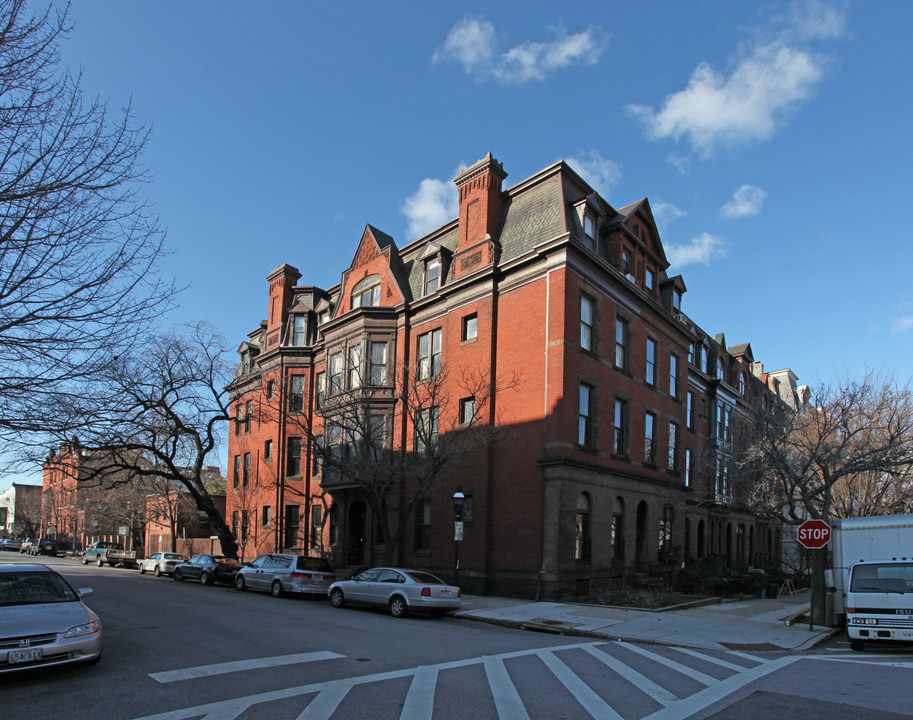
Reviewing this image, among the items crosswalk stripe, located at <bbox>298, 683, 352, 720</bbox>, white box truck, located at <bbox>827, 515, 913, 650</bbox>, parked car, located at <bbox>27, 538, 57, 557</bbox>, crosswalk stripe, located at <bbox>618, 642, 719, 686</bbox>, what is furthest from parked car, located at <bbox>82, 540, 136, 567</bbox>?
white box truck, located at <bbox>827, 515, 913, 650</bbox>

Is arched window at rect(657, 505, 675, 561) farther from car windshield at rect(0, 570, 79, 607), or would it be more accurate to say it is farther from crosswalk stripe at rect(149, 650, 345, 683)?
car windshield at rect(0, 570, 79, 607)

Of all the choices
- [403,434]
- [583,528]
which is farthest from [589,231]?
[583,528]

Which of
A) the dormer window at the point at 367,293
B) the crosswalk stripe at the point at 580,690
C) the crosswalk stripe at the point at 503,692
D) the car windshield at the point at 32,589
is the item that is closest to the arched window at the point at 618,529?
A: the dormer window at the point at 367,293

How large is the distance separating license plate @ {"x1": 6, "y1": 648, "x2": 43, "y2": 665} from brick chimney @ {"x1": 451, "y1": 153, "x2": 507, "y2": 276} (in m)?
20.9

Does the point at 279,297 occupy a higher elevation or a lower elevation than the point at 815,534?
higher

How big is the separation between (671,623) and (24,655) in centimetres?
1428

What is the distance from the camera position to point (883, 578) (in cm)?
1420

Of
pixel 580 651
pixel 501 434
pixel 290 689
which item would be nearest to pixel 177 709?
pixel 290 689

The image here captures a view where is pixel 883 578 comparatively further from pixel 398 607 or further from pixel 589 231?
pixel 589 231

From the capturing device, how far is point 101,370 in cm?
928

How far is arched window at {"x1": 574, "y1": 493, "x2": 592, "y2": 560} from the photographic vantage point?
78.0 ft

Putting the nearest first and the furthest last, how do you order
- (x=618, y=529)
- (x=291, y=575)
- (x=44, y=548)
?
(x=291, y=575) < (x=618, y=529) < (x=44, y=548)

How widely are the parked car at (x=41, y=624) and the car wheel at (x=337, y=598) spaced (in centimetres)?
1055

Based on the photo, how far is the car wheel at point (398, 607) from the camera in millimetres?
18078
